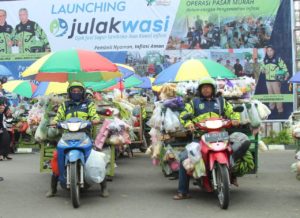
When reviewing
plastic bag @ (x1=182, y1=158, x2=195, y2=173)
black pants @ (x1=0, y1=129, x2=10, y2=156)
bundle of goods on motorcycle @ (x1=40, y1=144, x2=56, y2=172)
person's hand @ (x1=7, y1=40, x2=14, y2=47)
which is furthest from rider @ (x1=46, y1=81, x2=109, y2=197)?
person's hand @ (x1=7, y1=40, x2=14, y2=47)

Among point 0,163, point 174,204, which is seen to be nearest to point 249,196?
point 174,204

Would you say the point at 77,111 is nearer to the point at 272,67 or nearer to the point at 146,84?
the point at 146,84

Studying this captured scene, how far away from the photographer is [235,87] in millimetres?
8500

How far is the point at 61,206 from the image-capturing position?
23.5 ft

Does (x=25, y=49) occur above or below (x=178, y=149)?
above

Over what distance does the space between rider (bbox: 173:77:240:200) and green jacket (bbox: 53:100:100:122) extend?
4.58 ft

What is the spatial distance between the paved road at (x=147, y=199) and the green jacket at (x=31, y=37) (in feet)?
39.2

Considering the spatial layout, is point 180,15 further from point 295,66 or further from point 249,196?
point 249,196

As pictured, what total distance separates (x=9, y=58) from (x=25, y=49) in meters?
0.79

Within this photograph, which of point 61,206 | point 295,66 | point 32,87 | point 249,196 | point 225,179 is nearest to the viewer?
point 225,179

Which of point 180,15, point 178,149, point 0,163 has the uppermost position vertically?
point 180,15

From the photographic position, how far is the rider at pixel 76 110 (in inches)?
312

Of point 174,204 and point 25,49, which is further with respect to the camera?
point 25,49

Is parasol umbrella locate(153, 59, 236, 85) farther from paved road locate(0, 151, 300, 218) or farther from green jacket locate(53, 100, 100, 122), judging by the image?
green jacket locate(53, 100, 100, 122)
